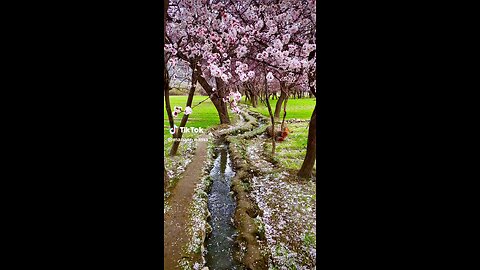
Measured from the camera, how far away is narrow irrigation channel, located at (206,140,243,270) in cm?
170

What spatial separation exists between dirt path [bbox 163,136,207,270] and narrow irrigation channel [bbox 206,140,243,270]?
133 millimetres

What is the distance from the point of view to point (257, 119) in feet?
6.94

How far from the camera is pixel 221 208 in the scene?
1.98 metres

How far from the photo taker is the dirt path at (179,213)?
4.99 ft

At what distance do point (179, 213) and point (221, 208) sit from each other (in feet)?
1.17

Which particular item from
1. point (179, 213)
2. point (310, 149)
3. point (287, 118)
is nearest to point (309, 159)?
point (310, 149)

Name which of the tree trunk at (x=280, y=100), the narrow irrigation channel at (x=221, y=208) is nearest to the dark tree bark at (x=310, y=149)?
the tree trunk at (x=280, y=100)

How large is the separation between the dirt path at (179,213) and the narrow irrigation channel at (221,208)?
13 cm

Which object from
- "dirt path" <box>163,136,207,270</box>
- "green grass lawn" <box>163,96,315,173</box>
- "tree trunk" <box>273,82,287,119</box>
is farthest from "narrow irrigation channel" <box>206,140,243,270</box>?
"tree trunk" <box>273,82,287,119</box>

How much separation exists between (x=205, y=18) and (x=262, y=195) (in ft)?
4.46
